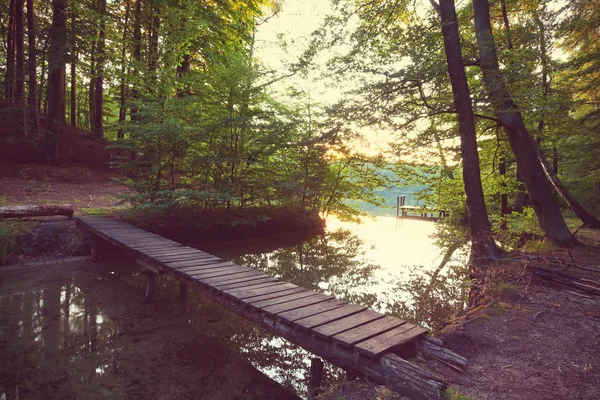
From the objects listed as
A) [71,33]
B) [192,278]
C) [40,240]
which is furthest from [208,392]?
[71,33]

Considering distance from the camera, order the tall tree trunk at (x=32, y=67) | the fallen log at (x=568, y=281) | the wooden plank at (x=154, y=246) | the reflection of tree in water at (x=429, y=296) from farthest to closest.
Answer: the tall tree trunk at (x=32, y=67)
the wooden plank at (x=154, y=246)
the reflection of tree in water at (x=429, y=296)
the fallen log at (x=568, y=281)

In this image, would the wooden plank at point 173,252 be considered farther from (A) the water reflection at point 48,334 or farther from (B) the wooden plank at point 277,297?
(B) the wooden plank at point 277,297

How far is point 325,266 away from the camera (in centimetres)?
888

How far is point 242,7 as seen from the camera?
1691cm

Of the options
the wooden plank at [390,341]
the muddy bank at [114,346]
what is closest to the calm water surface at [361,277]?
the muddy bank at [114,346]

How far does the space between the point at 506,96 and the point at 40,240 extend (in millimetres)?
11329

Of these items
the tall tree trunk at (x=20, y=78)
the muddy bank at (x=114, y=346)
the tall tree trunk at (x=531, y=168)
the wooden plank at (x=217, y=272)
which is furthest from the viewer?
the tall tree trunk at (x=20, y=78)

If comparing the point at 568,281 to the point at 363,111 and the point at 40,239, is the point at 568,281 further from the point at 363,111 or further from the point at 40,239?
the point at 40,239

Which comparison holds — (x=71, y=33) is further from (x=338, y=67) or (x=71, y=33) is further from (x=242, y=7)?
(x=338, y=67)

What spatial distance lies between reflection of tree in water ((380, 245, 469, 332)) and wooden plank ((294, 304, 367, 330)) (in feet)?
4.66

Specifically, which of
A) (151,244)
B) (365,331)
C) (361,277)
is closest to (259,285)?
(365,331)

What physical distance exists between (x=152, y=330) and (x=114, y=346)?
0.60 metres

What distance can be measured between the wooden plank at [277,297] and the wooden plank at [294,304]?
87 millimetres

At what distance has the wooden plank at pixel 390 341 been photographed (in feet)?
8.93
